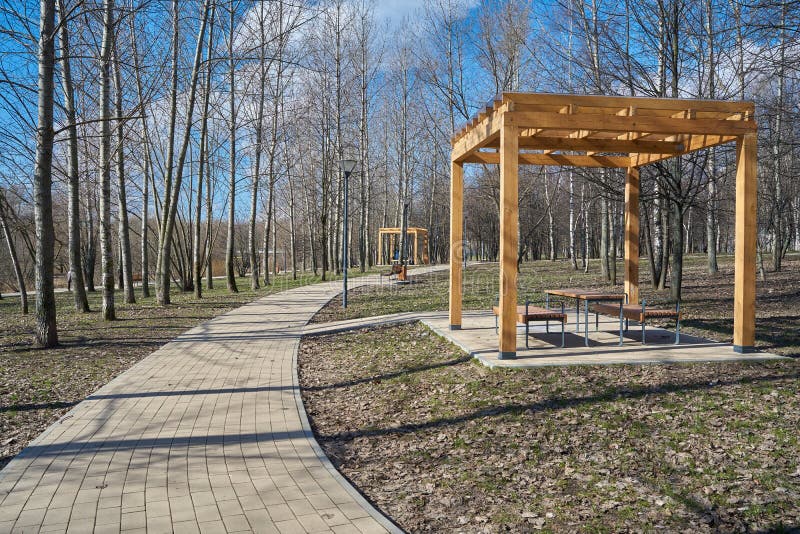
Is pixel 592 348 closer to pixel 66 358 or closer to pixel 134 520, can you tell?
pixel 134 520

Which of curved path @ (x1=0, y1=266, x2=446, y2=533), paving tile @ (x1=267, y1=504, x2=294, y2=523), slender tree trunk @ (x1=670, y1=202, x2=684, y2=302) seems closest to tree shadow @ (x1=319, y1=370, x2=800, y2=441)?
curved path @ (x1=0, y1=266, x2=446, y2=533)

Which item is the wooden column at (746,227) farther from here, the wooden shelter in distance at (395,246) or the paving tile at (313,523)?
the wooden shelter in distance at (395,246)

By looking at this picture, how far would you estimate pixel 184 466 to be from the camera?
4195 mm

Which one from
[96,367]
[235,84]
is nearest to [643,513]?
[96,367]

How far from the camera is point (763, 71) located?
8836 millimetres

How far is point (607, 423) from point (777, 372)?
8.78ft

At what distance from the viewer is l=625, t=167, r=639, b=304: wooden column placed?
9742 mm

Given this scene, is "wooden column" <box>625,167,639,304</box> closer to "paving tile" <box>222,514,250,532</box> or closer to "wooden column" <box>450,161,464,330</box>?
"wooden column" <box>450,161,464,330</box>

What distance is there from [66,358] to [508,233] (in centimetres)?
651

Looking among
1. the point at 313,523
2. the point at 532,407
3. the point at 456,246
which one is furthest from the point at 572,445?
the point at 456,246

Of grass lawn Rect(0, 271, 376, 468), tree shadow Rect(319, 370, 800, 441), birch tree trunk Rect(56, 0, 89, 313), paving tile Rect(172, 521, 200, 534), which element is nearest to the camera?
paving tile Rect(172, 521, 200, 534)

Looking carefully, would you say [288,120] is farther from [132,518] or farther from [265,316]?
[132,518]

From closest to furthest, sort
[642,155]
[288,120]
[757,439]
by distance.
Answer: [757,439] → [642,155] → [288,120]

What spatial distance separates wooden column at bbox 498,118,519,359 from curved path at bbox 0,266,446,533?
8.65 ft
